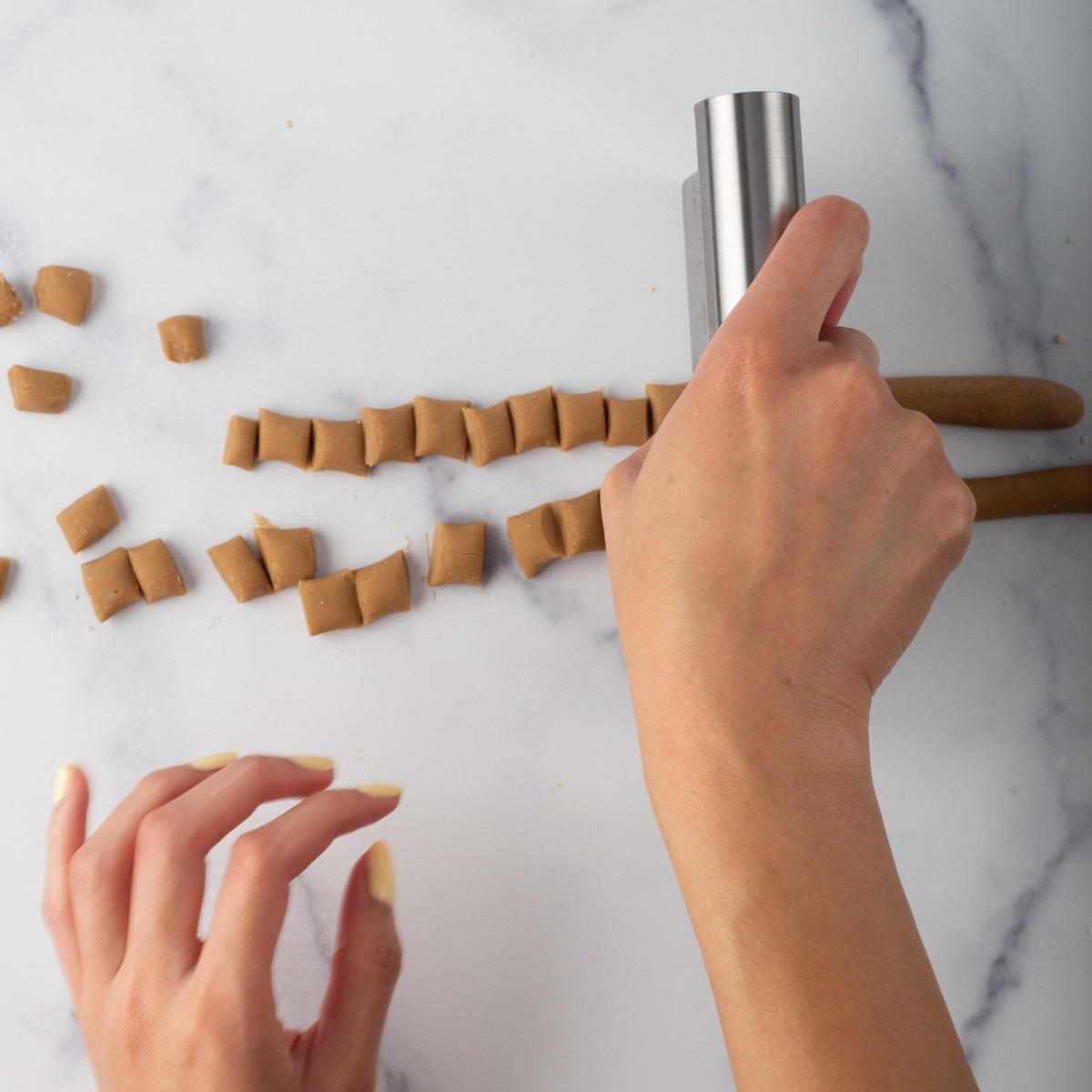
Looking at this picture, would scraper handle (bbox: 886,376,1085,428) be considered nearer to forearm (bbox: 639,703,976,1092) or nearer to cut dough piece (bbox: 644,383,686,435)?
cut dough piece (bbox: 644,383,686,435)

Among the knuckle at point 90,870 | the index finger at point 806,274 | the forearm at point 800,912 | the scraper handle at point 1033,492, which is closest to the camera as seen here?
the forearm at point 800,912

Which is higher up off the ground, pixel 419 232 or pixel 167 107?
pixel 167 107

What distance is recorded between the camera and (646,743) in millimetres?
533

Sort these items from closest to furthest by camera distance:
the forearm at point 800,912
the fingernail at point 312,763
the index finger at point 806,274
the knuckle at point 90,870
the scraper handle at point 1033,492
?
the forearm at point 800,912, the index finger at point 806,274, the knuckle at point 90,870, the fingernail at point 312,763, the scraper handle at point 1033,492

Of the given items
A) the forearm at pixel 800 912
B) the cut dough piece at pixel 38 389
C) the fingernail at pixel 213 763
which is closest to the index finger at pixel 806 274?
the forearm at pixel 800 912

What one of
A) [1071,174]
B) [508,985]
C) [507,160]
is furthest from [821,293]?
[508,985]

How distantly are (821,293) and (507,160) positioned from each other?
46 centimetres

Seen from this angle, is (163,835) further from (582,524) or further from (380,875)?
(582,524)

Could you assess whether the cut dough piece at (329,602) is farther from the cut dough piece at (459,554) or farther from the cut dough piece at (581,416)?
the cut dough piece at (581,416)

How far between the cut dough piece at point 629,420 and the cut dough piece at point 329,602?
0.31 m

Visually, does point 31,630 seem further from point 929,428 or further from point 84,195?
point 929,428

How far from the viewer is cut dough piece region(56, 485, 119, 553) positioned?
2.80ft

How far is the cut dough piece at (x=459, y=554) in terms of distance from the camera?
33.0 inches

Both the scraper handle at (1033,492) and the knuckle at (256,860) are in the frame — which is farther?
the scraper handle at (1033,492)
